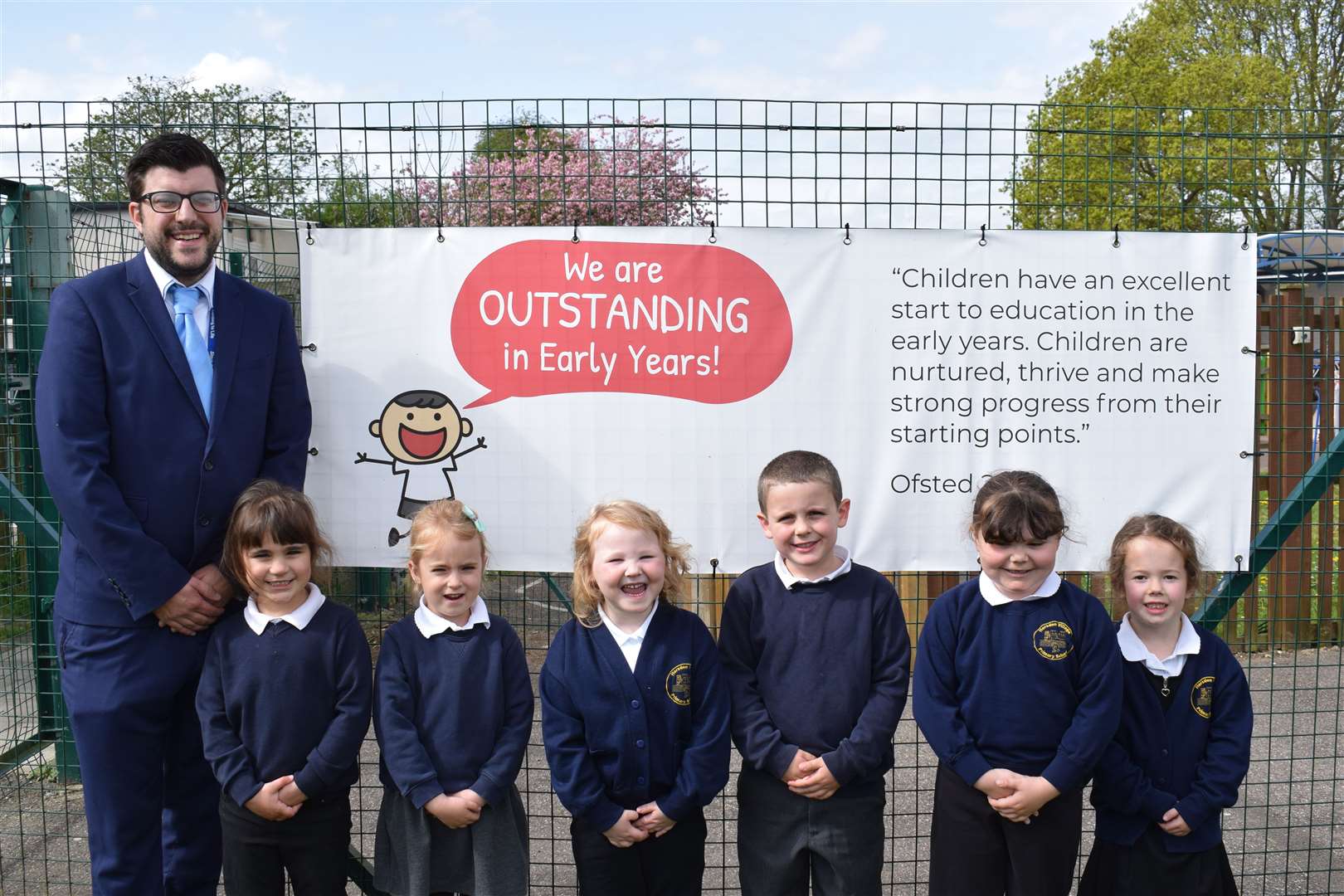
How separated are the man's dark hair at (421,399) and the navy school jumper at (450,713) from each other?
894 mm

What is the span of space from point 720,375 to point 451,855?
167 cm

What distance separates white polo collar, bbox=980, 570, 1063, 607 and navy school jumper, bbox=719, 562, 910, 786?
0.78ft

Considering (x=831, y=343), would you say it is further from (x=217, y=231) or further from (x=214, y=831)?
(x=214, y=831)

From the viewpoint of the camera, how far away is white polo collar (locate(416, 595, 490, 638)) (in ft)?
9.25

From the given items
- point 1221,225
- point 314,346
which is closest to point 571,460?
point 314,346

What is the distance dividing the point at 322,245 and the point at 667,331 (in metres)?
1.19

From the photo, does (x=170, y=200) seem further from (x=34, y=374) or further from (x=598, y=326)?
(x=34, y=374)

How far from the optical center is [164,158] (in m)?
2.87

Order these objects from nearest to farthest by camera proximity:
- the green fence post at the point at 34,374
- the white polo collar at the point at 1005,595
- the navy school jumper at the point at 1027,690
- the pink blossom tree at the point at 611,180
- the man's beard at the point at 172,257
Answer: the navy school jumper at the point at 1027,690 < the white polo collar at the point at 1005,595 < the man's beard at the point at 172,257 < the pink blossom tree at the point at 611,180 < the green fence post at the point at 34,374

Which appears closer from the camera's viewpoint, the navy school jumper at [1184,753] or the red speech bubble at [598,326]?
the navy school jumper at [1184,753]

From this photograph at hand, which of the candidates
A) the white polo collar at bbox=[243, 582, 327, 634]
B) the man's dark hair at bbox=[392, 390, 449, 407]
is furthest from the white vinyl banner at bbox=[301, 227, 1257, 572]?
the white polo collar at bbox=[243, 582, 327, 634]

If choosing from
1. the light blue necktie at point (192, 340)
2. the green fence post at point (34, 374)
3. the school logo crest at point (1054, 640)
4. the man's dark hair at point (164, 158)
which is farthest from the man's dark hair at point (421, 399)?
the school logo crest at point (1054, 640)

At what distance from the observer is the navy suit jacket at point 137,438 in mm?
2758

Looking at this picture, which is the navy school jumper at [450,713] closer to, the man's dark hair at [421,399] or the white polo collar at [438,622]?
the white polo collar at [438,622]
